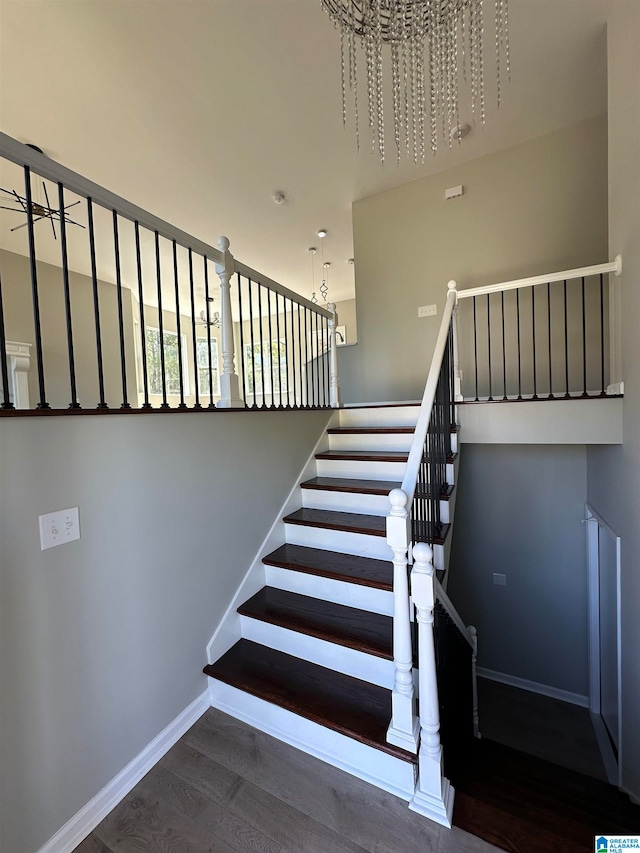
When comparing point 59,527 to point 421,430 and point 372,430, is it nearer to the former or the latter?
point 421,430

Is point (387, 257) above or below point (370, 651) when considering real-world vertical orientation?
above

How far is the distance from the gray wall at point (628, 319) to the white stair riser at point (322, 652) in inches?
56.2

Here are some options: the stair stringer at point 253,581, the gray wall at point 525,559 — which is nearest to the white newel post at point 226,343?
the stair stringer at point 253,581

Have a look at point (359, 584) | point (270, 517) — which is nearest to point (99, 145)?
point (270, 517)

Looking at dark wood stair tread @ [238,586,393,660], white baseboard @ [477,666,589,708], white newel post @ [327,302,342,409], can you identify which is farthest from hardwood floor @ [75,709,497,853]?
white baseboard @ [477,666,589,708]

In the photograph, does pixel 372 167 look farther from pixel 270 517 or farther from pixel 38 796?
pixel 38 796

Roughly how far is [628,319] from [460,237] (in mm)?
2173

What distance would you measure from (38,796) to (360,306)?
14.4 ft

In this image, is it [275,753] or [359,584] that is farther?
[359,584]

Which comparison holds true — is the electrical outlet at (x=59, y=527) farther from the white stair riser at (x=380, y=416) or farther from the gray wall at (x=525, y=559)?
the gray wall at (x=525, y=559)

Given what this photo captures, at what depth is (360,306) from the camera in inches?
171

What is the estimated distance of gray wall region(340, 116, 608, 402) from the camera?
10.3 ft

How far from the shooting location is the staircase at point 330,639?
154 centimetres

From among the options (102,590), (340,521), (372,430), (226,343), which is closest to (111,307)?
(226,343)
